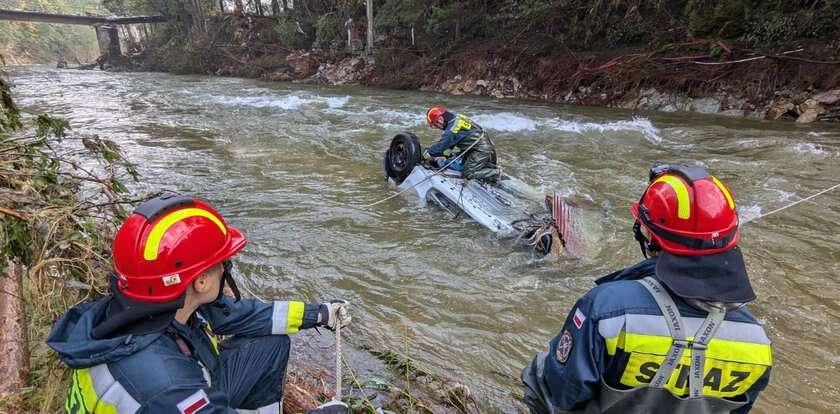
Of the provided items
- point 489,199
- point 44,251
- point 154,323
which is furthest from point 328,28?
point 154,323

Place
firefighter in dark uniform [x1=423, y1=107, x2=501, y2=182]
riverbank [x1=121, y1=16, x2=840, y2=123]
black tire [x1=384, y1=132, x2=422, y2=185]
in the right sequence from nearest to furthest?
firefighter in dark uniform [x1=423, y1=107, x2=501, y2=182]
black tire [x1=384, y1=132, x2=422, y2=185]
riverbank [x1=121, y1=16, x2=840, y2=123]

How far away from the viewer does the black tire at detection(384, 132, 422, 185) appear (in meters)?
6.13

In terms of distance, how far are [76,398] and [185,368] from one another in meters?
0.32

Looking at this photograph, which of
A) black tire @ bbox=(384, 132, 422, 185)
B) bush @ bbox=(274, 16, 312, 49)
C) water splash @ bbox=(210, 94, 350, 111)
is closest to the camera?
black tire @ bbox=(384, 132, 422, 185)

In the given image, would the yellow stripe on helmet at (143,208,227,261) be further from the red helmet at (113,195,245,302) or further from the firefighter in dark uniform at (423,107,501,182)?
the firefighter in dark uniform at (423,107,501,182)

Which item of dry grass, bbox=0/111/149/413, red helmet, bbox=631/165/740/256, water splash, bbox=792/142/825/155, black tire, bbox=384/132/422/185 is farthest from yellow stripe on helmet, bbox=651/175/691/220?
water splash, bbox=792/142/825/155

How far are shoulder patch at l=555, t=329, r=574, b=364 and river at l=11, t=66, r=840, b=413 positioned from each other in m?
1.26

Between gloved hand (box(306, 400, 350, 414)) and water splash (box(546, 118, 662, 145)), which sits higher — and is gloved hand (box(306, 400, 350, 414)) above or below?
above

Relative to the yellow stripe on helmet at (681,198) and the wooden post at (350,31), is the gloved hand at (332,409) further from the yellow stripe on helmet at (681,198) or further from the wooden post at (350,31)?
the wooden post at (350,31)

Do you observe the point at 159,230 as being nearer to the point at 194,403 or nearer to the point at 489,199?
the point at 194,403

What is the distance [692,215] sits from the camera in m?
1.43

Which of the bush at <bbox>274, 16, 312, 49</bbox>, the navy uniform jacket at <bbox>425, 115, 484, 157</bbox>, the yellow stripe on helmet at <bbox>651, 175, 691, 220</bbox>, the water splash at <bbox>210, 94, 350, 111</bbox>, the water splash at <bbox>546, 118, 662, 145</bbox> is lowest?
the water splash at <bbox>210, 94, 350, 111</bbox>

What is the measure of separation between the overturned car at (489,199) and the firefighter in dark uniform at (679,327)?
2.86 metres

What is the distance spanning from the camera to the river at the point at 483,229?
11.1 feet
